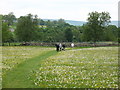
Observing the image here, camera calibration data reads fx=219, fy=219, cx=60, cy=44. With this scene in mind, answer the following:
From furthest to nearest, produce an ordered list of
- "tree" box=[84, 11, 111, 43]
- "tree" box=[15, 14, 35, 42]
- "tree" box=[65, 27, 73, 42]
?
"tree" box=[65, 27, 73, 42] < "tree" box=[15, 14, 35, 42] < "tree" box=[84, 11, 111, 43]

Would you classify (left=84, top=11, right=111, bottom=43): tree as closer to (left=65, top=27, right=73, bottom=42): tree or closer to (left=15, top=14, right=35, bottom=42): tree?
(left=15, top=14, right=35, bottom=42): tree

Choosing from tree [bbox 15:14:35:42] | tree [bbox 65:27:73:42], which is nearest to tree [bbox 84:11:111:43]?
tree [bbox 15:14:35:42]

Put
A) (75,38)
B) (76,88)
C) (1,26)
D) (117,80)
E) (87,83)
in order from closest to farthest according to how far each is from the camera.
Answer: (76,88) < (87,83) < (117,80) < (1,26) < (75,38)

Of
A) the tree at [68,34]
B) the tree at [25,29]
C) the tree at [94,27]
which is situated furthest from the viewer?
the tree at [68,34]

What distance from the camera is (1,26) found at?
92625 mm

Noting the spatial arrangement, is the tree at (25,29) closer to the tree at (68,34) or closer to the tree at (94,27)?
the tree at (94,27)

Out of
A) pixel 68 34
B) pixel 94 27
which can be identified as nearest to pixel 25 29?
pixel 94 27

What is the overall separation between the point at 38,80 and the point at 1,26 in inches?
3214

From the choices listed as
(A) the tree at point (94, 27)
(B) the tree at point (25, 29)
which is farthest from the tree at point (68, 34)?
(B) the tree at point (25, 29)

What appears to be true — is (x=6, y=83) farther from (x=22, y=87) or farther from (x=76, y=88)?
(x=76, y=88)

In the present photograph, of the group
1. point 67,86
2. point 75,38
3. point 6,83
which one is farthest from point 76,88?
point 75,38

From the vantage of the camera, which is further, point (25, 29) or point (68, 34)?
point (68, 34)

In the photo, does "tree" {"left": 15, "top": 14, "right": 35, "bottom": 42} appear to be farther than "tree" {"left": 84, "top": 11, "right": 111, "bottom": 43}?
Yes

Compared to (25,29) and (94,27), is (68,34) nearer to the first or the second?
(94,27)
